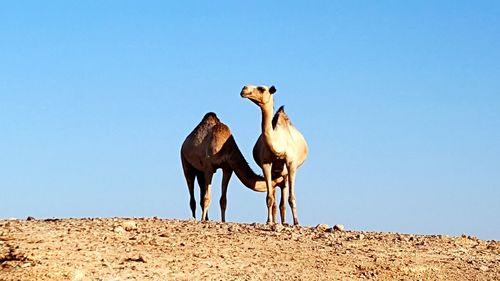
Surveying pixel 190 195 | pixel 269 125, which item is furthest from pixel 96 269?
pixel 190 195

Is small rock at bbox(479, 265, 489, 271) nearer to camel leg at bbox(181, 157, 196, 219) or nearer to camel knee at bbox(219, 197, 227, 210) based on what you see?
camel knee at bbox(219, 197, 227, 210)

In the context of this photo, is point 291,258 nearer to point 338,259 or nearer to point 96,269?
point 338,259

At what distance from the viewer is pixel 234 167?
64.7ft

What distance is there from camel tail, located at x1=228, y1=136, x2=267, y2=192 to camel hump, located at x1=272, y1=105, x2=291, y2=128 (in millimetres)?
1098

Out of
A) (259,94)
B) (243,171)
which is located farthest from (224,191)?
(259,94)

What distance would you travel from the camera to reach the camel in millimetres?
17781

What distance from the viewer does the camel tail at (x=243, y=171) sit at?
64.7 ft

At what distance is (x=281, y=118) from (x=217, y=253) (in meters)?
6.02

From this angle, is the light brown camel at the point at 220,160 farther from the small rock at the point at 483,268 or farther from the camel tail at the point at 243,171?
the small rock at the point at 483,268

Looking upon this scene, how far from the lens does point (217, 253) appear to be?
13.7 m

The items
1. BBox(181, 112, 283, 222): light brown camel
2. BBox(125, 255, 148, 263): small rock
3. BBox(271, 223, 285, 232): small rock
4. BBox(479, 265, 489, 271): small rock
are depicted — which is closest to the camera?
BBox(125, 255, 148, 263): small rock

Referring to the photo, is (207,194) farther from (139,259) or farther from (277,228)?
(139,259)

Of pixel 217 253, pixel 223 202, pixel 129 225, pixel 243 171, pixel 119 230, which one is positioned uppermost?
pixel 243 171

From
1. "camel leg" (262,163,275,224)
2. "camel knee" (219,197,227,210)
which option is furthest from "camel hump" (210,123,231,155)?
"camel leg" (262,163,275,224)
